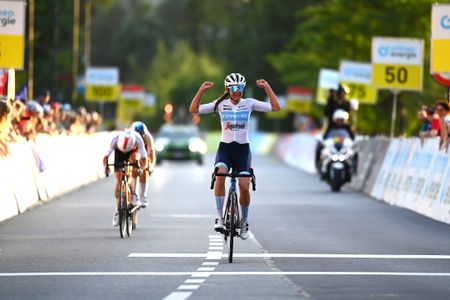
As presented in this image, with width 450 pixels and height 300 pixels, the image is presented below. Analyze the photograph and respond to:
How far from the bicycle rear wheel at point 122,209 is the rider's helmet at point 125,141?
0.54 metres

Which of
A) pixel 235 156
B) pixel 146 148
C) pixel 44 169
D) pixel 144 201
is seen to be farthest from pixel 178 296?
pixel 44 169

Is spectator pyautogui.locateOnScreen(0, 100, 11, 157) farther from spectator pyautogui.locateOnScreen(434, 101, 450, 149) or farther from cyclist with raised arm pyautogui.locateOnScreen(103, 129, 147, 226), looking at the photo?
spectator pyautogui.locateOnScreen(434, 101, 450, 149)

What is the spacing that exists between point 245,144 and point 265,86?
0.71 m

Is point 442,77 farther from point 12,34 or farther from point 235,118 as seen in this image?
point 235,118

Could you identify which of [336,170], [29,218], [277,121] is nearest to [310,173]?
[336,170]

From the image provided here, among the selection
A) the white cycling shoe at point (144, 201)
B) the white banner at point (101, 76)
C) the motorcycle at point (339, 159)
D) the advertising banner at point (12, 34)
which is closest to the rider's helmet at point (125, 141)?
the white cycling shoe at point (144, 201)

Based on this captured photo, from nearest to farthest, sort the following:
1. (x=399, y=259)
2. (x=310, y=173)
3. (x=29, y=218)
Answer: (x=399, y=259)
(x=29, y=218)
(x=310, y=173)

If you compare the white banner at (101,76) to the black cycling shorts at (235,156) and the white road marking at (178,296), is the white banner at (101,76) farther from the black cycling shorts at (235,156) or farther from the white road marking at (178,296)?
the white road marking at (178,296)

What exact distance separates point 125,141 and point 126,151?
0.21m

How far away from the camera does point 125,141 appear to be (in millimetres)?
22953

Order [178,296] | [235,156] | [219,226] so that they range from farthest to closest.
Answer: [235,156], [219,226], [178,296]

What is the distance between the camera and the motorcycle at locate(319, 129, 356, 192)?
3675 cm

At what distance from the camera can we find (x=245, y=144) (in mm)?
19406

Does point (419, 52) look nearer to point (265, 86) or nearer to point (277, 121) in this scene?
point (265, 86)
